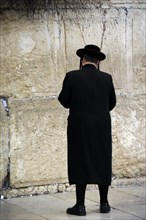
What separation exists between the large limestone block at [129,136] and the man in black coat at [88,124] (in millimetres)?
1403

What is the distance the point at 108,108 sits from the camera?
23.1 ft

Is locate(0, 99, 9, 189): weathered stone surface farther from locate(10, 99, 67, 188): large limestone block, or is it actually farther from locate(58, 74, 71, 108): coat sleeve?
locate(58, 74, 71, 108): coat sleeve

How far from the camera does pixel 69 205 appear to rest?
24.6ft

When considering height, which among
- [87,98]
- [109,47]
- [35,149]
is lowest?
[35,149]

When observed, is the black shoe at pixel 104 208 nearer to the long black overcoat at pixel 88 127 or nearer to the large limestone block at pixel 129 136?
the long black overcoat at pixel 88 127

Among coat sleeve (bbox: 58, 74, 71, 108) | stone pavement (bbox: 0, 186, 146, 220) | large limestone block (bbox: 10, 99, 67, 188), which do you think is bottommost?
stone pavement (bbox: 0, 186, 146, 220)

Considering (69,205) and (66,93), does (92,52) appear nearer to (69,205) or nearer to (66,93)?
(66,93)

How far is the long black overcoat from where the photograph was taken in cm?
686

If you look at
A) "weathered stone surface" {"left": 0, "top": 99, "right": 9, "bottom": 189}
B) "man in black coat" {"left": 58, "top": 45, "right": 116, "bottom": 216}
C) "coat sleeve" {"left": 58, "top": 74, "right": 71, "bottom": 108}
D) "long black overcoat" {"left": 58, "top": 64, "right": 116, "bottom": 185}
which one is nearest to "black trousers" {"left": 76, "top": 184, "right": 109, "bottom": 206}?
"man in black coat" {"left": 58, "top": 45, "right": 116, "bottom": 216}

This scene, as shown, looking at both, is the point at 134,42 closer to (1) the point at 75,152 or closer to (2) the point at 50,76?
(2) the point at 50,76

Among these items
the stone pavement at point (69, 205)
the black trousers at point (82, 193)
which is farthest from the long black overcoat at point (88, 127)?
the stone pavement at point (69, 205)

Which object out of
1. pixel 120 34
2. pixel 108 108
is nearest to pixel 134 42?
pixel 120 34

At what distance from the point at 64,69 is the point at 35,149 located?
100 centimetres

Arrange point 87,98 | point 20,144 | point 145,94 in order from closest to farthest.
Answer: point 87,98
point 20,144
point 145,94
